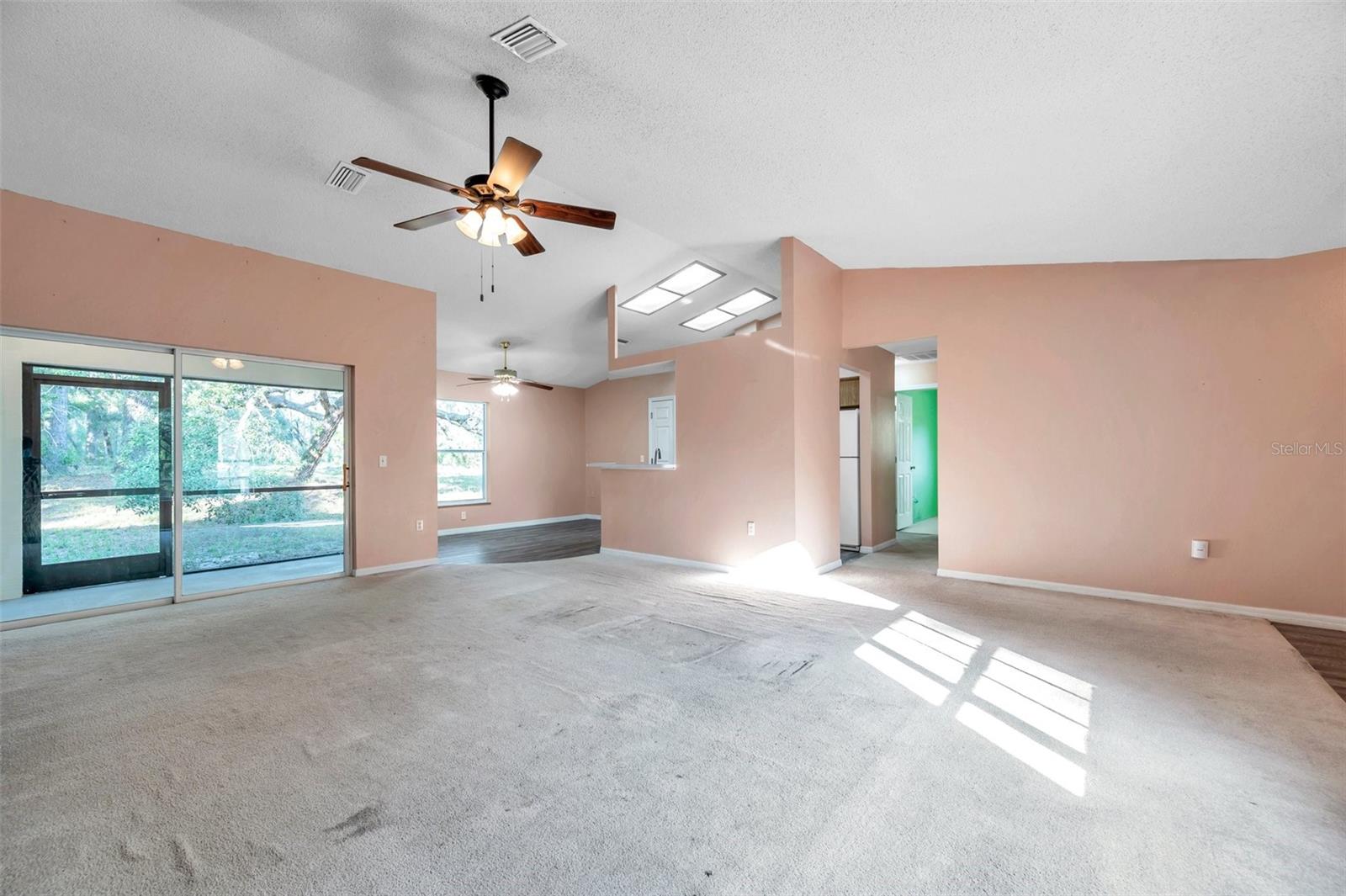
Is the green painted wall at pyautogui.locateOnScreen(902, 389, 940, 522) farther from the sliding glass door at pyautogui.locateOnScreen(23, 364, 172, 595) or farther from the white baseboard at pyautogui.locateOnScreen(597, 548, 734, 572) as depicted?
the sliding glass door at pyautogui.locateOnScreen(23, 364, 172, 595)

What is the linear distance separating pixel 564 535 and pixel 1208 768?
726 centimetres

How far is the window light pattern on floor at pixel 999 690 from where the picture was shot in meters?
2.12

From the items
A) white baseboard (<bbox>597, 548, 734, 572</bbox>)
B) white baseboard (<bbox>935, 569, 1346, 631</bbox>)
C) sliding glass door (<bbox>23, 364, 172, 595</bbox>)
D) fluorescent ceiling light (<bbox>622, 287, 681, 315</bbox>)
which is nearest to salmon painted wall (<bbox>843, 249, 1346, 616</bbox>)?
white baseboard (<bbox>935, 569, 1346, 631</bbox>)

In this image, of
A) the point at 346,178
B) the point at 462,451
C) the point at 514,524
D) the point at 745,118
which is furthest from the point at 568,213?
the point at 514,524

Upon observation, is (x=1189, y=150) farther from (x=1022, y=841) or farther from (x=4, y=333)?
(x=4, y=333)

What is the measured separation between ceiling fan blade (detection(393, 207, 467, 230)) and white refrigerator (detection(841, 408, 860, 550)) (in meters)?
5.10

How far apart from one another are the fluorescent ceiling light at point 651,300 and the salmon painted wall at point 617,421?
240 cm

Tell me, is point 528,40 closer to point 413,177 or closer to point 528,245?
point 413,177

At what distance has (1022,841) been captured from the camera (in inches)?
63.6

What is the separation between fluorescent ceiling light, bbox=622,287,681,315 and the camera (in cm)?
655

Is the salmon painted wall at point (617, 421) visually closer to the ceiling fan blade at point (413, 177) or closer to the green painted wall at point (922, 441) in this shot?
the green painted wall at point (922, 441)

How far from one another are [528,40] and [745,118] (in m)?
1.21

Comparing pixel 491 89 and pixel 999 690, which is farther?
pixel 491 89

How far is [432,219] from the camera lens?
10.8 feet
